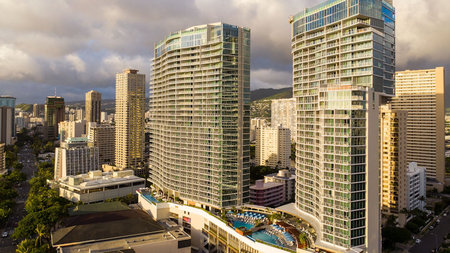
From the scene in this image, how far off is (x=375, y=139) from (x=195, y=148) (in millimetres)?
51350

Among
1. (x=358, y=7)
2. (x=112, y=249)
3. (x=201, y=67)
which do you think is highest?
(x=358, y=7)

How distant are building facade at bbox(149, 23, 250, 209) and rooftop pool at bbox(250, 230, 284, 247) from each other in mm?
18410

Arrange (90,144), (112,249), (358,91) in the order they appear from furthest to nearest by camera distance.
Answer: (90,144)
(112,249)
(358,91)

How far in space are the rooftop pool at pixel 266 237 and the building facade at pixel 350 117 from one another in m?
8.59

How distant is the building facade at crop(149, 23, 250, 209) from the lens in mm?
88938

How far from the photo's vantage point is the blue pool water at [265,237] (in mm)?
66688

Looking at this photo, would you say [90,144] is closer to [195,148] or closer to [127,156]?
[127,156]

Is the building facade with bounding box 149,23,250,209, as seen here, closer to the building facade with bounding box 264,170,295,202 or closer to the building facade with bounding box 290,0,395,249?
the building facade with bounding box 290,0,395,249

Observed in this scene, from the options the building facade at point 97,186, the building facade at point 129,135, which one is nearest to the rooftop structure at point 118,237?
the building facade at point 97,186

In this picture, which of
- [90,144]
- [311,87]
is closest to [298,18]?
[311,87]

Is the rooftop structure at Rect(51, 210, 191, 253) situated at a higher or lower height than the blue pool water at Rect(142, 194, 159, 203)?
lower

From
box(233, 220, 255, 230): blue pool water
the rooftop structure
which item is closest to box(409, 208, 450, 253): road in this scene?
box(233, 220, 255, 230): blue pool water

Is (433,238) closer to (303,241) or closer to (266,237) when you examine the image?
(303,241)

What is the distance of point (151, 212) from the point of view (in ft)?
331
